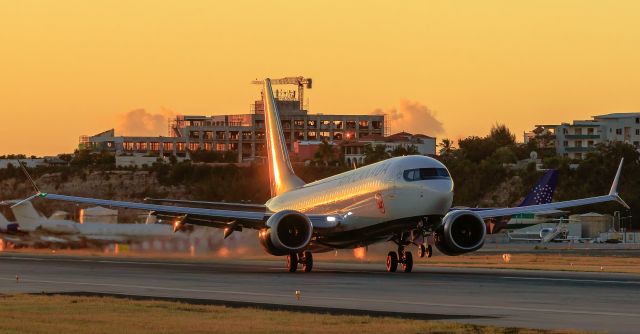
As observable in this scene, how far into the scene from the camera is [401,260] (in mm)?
53500

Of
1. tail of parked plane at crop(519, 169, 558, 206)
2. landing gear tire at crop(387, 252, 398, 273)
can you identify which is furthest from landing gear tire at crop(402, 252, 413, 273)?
tail of parked plane at crop(519, 169, 558, 206)

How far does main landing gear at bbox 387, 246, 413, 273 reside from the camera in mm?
53125

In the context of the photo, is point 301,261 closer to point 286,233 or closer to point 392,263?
point 286,233

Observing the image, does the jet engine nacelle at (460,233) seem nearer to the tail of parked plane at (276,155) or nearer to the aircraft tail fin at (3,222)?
the tail of parked plane at (276,155)

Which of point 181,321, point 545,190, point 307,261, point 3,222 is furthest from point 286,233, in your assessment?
point 545,190

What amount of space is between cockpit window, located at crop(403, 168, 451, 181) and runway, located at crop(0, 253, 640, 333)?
3.54 m

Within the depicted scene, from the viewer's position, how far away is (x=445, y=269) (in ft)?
189

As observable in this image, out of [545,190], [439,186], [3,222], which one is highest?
[545,190]

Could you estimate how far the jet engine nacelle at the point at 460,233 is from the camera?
51156mm

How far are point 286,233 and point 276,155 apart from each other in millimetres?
17651

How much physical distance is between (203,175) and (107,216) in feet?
241

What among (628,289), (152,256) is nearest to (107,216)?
(152,256)

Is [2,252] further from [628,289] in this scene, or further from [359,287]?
[628,289]

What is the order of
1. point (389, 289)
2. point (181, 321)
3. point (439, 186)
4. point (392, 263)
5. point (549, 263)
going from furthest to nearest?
point (549, 263)
point (392, 263)
point (439, 186)
point (389, 289)
point (181, 321)
